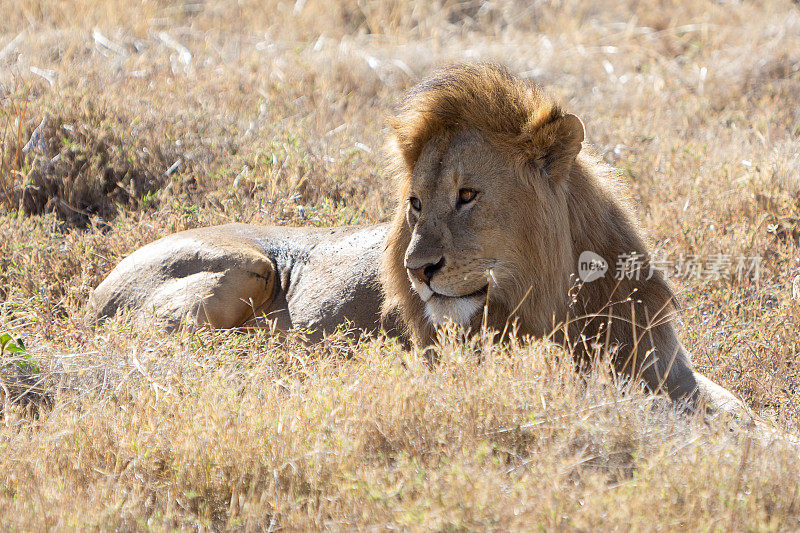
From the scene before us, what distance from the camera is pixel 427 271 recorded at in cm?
397

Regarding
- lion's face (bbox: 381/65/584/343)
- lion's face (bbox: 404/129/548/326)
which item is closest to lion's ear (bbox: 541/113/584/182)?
lion's face (bbox: 381/65/584/343)

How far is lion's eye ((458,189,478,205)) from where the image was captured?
161 inches

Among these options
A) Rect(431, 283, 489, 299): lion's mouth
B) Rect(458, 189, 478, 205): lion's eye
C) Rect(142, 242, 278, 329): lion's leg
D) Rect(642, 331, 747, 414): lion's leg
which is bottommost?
Rect(142, 242, 278, 329): lion's leg

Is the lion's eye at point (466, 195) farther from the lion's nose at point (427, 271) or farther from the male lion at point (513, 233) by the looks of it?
the lion's nose at point (427, 271)

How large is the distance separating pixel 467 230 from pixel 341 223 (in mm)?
2493

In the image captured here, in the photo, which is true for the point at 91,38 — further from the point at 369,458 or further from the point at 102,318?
the point at 369,458

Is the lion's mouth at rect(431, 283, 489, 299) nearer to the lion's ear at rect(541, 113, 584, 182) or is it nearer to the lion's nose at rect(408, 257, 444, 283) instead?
the lion's nose at rect(408, 257, 444, 283)

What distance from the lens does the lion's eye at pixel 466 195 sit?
4078mm

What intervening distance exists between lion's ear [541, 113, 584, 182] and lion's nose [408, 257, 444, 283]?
664 mm

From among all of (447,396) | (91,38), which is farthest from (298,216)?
(91,38)

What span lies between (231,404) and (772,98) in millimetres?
7834

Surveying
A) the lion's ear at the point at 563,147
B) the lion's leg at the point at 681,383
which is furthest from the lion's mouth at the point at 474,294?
the lion's leg at the point at 681,383

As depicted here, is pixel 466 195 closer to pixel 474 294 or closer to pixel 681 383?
pixel 474 294

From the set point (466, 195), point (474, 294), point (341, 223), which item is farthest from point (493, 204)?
point (341, 223)
